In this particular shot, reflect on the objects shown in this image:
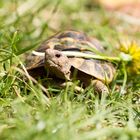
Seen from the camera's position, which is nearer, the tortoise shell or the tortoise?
the tortoise

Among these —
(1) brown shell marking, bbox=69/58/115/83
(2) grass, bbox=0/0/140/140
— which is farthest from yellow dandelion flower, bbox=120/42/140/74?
(1) brown shell marking, bbox=69/58/115/83

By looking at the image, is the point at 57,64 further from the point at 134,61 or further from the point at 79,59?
the point at 134,61

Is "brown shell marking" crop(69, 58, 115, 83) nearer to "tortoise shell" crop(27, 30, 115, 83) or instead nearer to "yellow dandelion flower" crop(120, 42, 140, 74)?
"tortoise shell" crop(27, 30, 115, 83)

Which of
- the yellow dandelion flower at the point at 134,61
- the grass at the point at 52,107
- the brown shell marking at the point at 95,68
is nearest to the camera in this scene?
the grass at the point at 52,107

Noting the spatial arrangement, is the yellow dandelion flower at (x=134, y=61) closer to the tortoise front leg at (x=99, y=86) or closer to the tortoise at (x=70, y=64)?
the tortoise at (x=70, y=64)

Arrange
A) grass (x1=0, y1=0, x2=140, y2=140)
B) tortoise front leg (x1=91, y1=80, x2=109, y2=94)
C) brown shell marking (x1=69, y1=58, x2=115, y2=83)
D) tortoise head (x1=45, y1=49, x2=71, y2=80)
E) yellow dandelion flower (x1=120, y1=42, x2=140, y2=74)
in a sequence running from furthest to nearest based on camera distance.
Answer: yellow dandelion flower (x1=120, y1=42, x2=140, y2=74), brown shell marking (x1=69, y1=58, x2=115, y2=83), tortoise front leg (x1=91, y1=80, x2=109, y2=94), tortoise head (x1=45, y1=49, x2=71, y2=80), grass (x1=0, y1=0, x2=140, y2=140)

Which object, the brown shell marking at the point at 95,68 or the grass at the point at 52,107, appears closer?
the grass at the point at 52,107

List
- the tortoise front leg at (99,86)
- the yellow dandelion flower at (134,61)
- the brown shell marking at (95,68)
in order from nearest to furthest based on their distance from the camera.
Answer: the tortoise front leg at (99,86) → the brown shell marking at (95,68) → the yellow dandelion flower at (134,61)

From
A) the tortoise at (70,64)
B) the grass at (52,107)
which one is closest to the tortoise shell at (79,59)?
the tortoise at (70,64)

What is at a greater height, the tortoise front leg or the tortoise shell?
the tortoise shell
